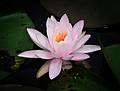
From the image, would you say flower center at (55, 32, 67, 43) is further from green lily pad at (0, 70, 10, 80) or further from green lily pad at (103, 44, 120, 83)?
green lily pad at (0, 70, 10, 80)

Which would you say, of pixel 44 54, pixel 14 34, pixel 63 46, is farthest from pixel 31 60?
pixel 63 46

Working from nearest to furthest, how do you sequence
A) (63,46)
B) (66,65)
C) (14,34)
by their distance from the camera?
(63,46) < (66,65) < (14,34)

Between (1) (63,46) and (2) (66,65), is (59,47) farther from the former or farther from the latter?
(2) (66,65)

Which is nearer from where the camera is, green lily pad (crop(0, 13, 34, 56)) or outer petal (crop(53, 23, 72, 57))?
outer petal (crop(53, 23, 72, 57))

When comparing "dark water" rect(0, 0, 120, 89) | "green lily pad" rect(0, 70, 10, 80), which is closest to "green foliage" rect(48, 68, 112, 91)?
"dark water" rect(0, 0, 120, 89)

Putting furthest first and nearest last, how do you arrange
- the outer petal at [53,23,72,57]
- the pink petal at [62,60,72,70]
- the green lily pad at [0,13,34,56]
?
the green lily pad at [0,13,34,56] → the pink petal at [62,60,72,70] → the outer petal at [53,23,72,57]

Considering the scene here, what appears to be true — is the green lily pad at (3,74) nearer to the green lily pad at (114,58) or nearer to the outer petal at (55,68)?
the outer petal at (55,68)

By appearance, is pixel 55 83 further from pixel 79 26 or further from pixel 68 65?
pixel 79 26
